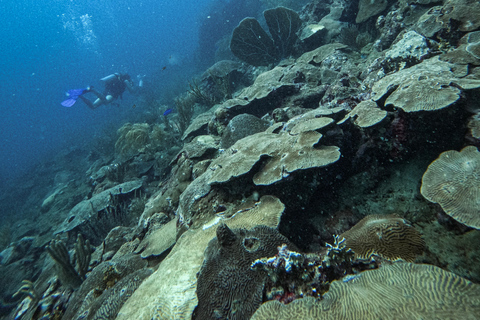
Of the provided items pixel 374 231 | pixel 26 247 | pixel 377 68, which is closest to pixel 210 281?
pixel 374 231

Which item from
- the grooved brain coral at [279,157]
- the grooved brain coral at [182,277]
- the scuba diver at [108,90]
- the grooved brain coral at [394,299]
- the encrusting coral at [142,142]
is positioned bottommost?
the encrusting coral at [142,142]

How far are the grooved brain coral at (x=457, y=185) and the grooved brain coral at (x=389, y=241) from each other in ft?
0.97

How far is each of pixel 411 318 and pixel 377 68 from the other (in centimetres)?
435

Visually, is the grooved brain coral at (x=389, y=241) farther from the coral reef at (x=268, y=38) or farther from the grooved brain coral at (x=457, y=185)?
the coral reef at (x=268, y=38)

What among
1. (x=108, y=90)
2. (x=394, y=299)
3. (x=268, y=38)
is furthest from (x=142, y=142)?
(x=108, y=90)

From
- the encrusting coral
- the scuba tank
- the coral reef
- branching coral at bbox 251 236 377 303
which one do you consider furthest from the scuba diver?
branching coral at bbox 251 236 377 303

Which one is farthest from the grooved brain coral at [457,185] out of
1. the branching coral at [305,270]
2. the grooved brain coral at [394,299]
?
the branching coral at [305,270]

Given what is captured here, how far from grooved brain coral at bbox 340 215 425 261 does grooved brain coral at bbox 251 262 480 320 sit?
33 centimetres

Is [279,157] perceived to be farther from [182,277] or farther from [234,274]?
[182,277]

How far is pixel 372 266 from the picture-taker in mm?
1468

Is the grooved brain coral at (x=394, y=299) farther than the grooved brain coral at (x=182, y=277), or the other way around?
the grooved brain coral at (x=182, y=277)

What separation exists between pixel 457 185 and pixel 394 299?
1102 mm

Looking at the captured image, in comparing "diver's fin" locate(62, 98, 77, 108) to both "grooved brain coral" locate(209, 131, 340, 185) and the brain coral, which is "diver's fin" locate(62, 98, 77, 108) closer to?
"grooved brain coral" locate(209, 131, 340, 185)

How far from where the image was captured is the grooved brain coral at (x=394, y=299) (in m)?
0.95
